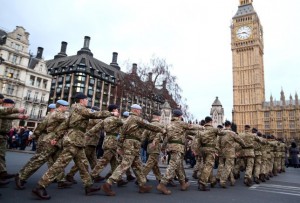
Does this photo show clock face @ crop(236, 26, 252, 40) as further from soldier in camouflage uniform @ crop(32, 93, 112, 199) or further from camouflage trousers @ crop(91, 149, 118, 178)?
soldier in camouflage uniform @ crop(32, 93, 112, 199)

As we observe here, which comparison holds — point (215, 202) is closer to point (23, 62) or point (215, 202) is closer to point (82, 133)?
point (82, 133)

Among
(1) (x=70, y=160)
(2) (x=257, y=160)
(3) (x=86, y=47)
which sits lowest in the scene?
(1) (x=70, y=160)

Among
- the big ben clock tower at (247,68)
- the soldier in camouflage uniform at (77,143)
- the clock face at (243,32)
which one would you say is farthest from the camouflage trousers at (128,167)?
the clock face at (243,32)

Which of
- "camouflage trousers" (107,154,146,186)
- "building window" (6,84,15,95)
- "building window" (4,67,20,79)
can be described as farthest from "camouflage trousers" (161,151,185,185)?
"building window" (4,67,20,79)

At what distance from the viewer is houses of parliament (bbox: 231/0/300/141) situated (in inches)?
3361

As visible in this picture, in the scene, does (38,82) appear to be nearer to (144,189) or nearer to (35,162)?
(35,162)

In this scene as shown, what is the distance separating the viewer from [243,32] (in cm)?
9319

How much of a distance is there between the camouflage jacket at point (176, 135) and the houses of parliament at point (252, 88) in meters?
88.5

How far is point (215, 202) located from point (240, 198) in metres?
1.03

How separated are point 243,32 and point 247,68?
1428 cm

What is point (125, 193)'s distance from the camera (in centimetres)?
597

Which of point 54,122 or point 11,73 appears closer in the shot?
point 54,122

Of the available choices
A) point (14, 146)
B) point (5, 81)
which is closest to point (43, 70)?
point (5, 81)

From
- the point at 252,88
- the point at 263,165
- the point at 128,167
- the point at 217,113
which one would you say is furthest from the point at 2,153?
the point at 252,88
